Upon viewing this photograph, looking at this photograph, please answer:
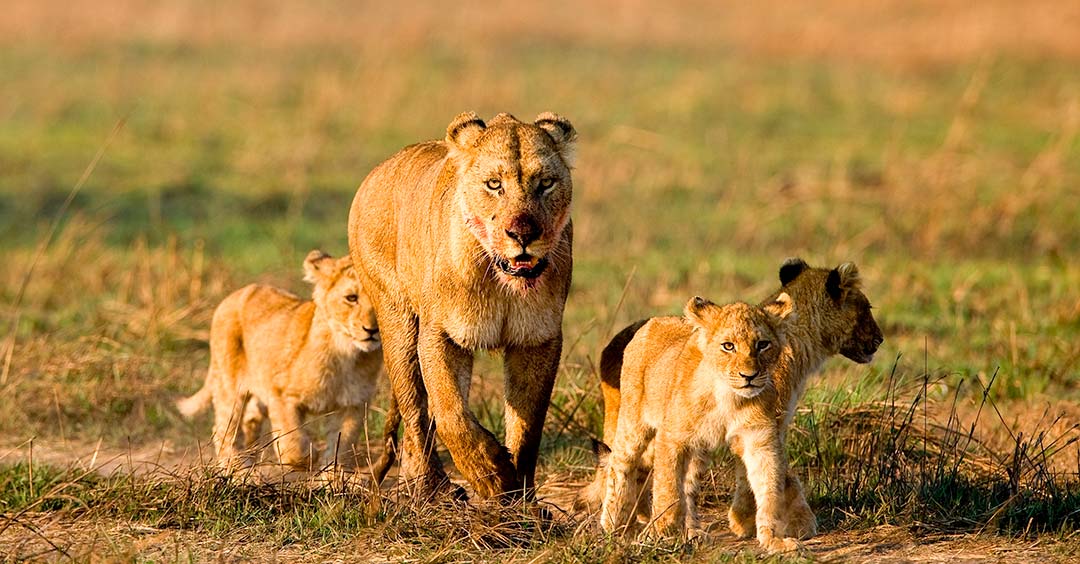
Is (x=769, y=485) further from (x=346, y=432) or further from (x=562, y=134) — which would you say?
(x=346, y=432)

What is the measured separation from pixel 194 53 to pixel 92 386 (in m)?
14.1

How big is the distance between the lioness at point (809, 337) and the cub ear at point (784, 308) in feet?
0.37

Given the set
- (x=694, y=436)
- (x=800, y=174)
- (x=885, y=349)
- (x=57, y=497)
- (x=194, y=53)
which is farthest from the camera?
(x=194, y=53)

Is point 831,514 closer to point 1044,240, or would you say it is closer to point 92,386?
point 92,386

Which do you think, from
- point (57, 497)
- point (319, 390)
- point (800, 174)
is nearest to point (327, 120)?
point (800, 174)

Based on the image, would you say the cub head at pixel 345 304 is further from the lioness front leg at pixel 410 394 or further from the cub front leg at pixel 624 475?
the cub front leg at pixel 624 475

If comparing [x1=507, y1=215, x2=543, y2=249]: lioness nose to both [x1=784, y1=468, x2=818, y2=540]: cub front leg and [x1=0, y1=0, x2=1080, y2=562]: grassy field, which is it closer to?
[x1=0, y1=0, x2=1080, y2=562]: grassy field

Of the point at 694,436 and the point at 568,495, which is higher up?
the point at 694,436

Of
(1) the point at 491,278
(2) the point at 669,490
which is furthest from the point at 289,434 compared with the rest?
(2) the point at 669,490

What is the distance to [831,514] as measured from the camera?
5.93 metres

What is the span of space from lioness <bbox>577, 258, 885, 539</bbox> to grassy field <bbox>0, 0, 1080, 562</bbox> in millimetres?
237

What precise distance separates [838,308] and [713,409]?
2.53ft

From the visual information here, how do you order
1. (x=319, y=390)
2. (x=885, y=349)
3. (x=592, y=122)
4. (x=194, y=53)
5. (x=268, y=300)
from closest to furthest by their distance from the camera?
(x=319, y=390) → (x=268, y=300) → (x=885, y=349) → (x=592, y=122) → (x=194, y=53)

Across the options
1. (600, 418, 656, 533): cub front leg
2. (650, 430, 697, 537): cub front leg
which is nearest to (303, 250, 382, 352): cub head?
(600, 418, 656, 533): cub front leg
